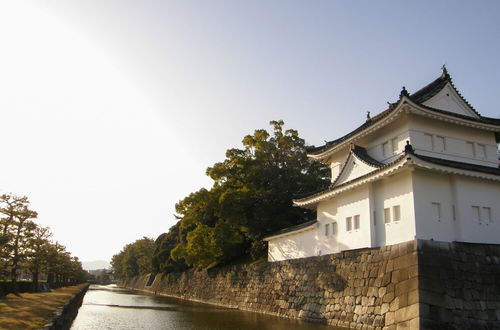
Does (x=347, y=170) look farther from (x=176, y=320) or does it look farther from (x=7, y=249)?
(x=7, y=249)

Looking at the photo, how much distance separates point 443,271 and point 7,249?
82.6ft

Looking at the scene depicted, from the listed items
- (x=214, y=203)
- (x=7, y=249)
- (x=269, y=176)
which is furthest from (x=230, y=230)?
(x=7, y=249)

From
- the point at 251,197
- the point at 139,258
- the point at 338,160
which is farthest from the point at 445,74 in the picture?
the point at 139,258

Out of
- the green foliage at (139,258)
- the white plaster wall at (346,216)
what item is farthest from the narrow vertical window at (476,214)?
the green foliage at (139,258)

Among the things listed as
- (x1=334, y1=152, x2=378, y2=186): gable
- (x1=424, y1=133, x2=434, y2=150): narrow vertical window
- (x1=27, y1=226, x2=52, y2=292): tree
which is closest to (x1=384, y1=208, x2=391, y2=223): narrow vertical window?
(x1=334, y1=152, x2=378, y2=186): gable

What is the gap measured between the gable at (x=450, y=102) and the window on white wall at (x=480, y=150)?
1.46 meters

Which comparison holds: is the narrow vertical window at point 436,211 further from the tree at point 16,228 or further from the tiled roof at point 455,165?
the tree at point 16,228

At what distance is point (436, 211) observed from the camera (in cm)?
1445

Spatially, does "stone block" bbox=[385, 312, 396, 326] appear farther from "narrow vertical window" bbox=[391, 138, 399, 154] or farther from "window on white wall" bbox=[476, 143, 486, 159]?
"window on white wall" bbox=[476, 143, 486, 159]

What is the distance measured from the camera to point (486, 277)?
14.0m

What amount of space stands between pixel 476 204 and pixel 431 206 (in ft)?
7.05

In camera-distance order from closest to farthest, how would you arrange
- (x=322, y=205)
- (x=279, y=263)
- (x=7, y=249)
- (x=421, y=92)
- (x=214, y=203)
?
(x=421, y=92)
(x=322, y=205)
(x=279, y=263)
(x=7, y=249)
(x=214, y=203)

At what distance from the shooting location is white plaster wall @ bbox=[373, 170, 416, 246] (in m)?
14.2

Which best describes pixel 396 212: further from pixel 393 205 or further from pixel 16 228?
pixel 16 228
